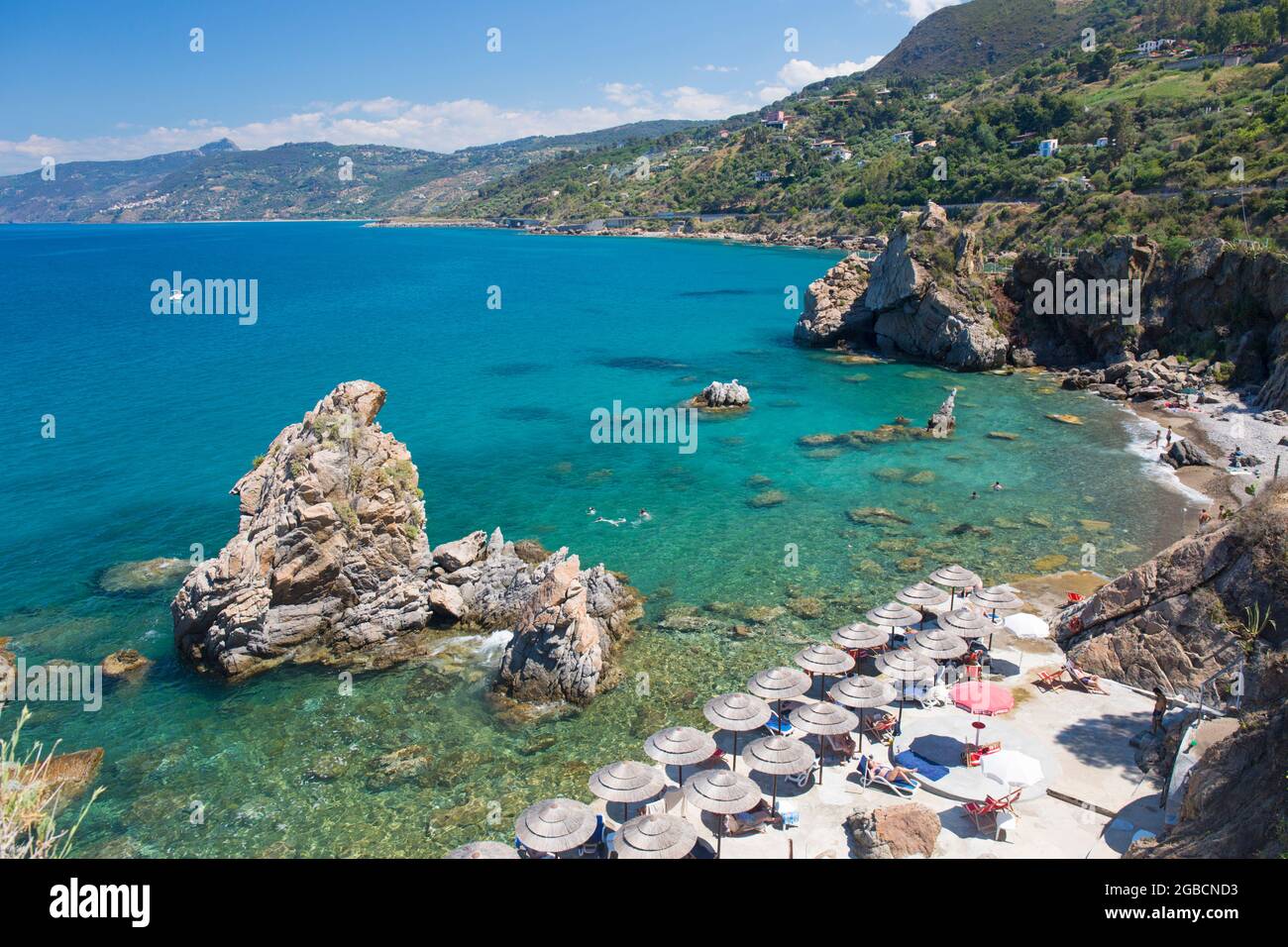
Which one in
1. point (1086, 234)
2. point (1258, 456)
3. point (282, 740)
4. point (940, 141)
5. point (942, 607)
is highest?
point (940, 141)

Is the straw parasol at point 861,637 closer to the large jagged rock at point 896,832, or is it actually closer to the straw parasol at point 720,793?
the large jagged rock at point 896,832

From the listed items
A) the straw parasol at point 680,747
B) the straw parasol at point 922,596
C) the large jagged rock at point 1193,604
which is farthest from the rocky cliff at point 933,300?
the straw parasol at point 680,747

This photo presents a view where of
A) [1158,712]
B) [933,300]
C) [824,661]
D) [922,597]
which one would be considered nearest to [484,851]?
[824,661]

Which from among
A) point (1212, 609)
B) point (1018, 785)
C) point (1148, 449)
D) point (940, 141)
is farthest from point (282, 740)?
point (940, 141)

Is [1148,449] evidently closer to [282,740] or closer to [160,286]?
[282,740]

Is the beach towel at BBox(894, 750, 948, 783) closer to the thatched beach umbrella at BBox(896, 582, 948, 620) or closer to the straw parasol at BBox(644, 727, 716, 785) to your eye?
the straw parasol at BBox(644, 727, 716, 785)

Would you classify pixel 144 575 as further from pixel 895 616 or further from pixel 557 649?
pixel 895 616

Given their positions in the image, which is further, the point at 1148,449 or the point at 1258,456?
the point at 1148,449
